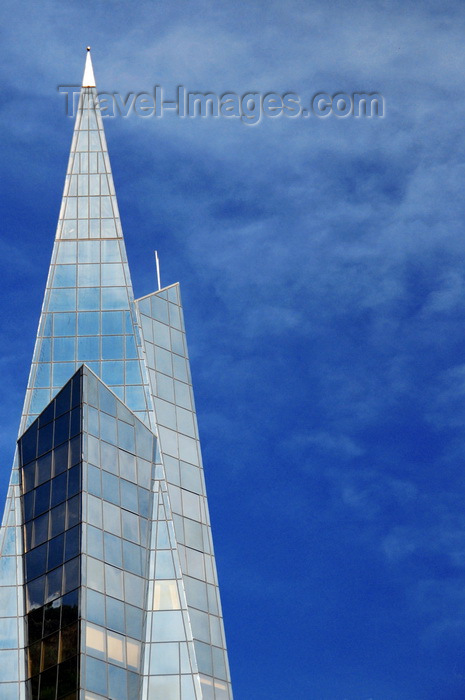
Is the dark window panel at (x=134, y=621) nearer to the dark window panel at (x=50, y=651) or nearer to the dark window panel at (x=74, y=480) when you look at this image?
the dark window panel at (x=50, y=651)

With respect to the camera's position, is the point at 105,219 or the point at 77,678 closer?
the point at 77,678

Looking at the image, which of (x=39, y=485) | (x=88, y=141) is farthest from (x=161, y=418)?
(x=88, y=141)

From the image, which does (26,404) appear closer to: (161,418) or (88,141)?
(161,418)

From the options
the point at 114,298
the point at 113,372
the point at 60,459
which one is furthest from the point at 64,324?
the point at 60,459

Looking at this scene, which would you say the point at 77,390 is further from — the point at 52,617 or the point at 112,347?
the point at 52,617

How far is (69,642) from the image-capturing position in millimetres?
85438

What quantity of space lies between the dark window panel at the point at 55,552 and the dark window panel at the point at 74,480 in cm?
349

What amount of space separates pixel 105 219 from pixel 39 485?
96.0ft

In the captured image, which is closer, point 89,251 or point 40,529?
point 40,529

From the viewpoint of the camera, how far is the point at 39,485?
95812mm

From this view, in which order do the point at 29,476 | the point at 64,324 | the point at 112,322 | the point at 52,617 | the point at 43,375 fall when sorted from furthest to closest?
the point at 112,322
the point at 64,324
the point at 43,375
the point at 29,476
the point at 52,617

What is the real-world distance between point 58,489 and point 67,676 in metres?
15.3

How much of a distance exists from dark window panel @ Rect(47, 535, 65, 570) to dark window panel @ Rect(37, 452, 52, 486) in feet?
19.4

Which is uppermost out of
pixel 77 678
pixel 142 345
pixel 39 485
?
pixel 142 345
